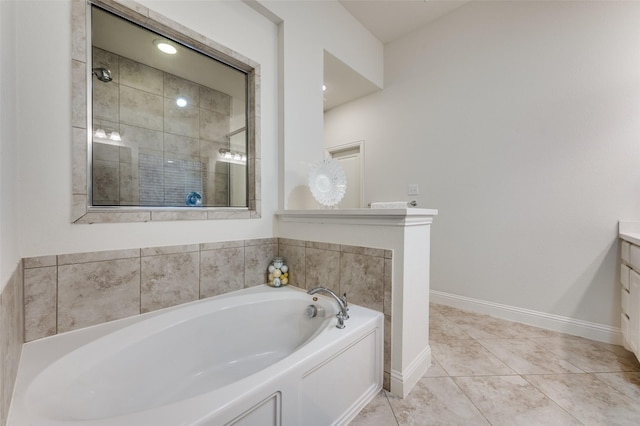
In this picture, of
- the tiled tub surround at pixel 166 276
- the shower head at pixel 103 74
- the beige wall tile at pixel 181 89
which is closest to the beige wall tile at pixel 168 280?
the tiled tub surround at pixel 166 276

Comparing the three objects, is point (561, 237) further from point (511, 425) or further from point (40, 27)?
point (40, 27)

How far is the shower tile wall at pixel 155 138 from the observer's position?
4.47ft

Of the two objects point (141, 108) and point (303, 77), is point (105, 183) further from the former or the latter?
point (303, 77)

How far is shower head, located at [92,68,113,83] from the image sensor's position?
1309 millimetres

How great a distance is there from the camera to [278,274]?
1.87m

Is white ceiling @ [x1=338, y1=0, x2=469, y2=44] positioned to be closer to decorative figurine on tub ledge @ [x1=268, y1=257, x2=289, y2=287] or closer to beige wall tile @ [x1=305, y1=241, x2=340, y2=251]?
beige wall tile @ [x1=305, y1=241, x2=340, y2=251]

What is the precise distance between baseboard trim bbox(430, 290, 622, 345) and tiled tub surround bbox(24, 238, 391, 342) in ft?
5.16

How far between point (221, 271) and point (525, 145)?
8.73 feet

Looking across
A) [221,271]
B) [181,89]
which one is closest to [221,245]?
[221,271]

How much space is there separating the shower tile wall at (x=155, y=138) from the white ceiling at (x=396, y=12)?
1768 mm

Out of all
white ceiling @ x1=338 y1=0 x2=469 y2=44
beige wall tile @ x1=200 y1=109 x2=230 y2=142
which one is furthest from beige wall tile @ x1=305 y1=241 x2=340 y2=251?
white ceiling @ x1=338 y1=0 x2=469 y2=44

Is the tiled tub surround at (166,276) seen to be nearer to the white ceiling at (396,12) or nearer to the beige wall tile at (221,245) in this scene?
the beige wall tile at (221,245)

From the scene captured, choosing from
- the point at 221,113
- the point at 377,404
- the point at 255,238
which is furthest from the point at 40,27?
the point at 377,404

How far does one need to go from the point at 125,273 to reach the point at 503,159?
2955 mm
